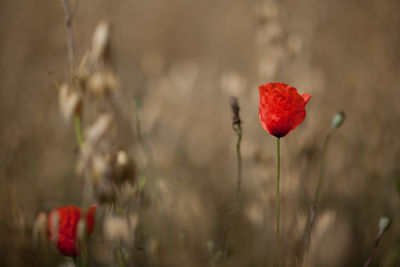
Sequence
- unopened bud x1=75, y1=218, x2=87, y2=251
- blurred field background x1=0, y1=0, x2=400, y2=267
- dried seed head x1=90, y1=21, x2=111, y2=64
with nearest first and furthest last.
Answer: unopened bud x1=75, y1=218, x2=87, y2=251
dried seed head x1=90, y1=21, x2=111, y2=64
blurred field background x1=0, y1=0, x2=400, y2=267

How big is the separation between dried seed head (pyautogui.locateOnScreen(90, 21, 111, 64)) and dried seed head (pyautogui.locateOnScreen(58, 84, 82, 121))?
9cm

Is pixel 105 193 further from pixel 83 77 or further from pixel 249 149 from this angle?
pixel 249 149

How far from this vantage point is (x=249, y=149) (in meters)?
1.07

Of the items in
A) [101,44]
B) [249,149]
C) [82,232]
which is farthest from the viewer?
[249,149]

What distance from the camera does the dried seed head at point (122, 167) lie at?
0.62 metres

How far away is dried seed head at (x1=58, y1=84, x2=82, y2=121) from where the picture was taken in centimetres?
63

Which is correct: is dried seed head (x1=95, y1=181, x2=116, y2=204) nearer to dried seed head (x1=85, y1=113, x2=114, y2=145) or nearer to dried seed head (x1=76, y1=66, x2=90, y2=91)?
dried seed head (x1=85, y1=113, x2=114, y2=145)

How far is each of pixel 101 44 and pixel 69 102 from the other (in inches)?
5.4

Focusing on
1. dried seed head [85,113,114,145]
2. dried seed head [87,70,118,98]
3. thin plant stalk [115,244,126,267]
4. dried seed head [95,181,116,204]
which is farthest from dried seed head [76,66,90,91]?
thin plant stalk [115,244,126,267]

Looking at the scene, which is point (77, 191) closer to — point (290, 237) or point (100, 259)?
point (100, 259)

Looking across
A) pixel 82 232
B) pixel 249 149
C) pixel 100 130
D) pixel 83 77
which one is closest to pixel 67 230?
pixel 82 232

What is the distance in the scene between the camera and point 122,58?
123 inches

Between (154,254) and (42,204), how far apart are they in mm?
872

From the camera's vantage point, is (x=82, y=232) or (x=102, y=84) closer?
(x=82, y=232)
